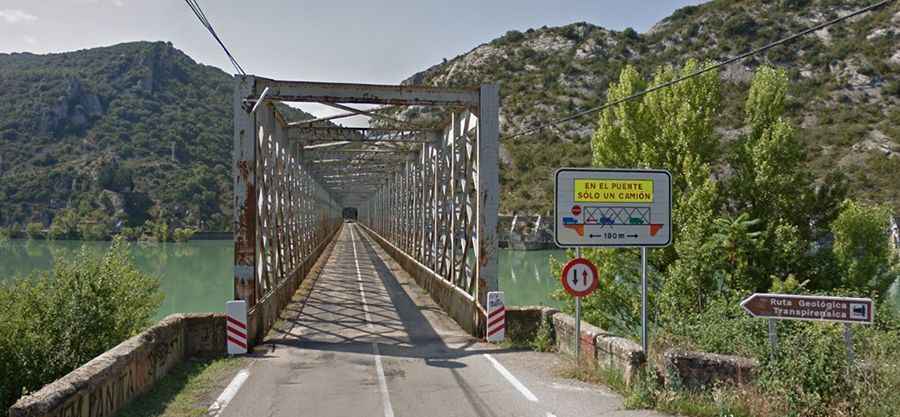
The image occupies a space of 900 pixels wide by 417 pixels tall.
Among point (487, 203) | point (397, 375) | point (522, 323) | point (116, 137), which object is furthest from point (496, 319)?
point (116, 137)

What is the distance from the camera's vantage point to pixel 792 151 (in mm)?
22422

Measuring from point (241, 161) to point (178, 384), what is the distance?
460cm

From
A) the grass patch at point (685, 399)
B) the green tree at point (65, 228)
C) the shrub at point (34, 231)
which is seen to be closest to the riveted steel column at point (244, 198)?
the grass patch at point (685, 399)

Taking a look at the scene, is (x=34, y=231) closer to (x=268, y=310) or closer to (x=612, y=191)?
(x=268, y=310)

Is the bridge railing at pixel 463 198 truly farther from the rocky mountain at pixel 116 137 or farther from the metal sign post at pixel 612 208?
the rocky mountain at pixel 116 137

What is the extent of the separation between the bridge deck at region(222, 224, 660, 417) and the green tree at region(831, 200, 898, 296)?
13.4 m

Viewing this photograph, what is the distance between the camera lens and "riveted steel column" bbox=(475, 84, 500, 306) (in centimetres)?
1298

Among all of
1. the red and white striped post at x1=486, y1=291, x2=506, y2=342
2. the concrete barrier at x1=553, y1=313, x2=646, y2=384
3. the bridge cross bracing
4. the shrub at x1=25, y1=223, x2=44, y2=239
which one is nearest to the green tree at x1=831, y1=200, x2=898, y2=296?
the bridge cross bracing

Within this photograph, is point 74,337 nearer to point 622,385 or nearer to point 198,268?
point 622,385

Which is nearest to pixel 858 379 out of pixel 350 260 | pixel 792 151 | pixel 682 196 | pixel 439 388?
pixel 439 388

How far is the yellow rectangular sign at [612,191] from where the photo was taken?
31.0 feet

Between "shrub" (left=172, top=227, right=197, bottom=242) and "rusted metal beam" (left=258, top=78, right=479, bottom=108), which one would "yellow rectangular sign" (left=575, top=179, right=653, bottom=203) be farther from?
"shrub" (left=172, top=227, right=197, bottom=242)

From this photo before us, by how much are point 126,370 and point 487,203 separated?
7.33 m

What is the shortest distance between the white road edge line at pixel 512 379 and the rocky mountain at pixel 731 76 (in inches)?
1467
